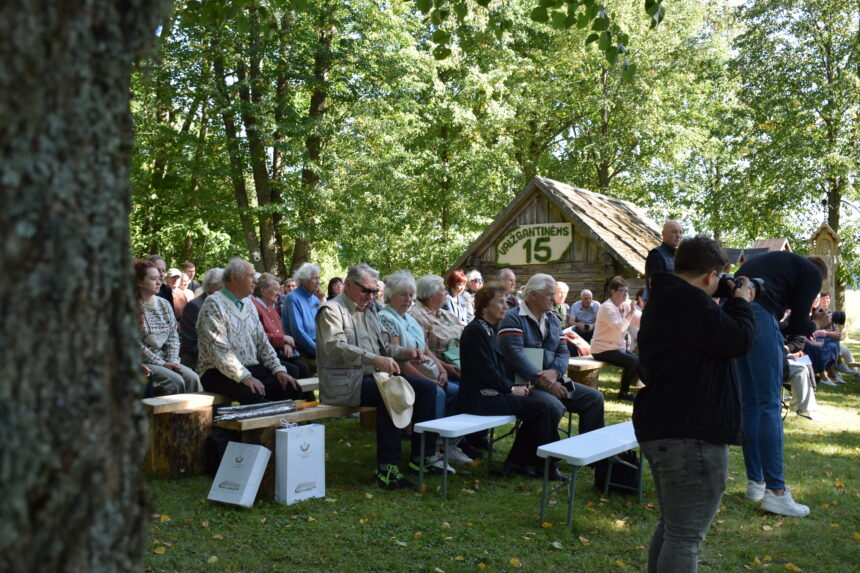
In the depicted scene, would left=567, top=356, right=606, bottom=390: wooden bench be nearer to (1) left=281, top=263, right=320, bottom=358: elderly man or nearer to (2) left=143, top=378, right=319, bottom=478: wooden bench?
(1) left=281, top=263, right=320, bottom=358: elderly man

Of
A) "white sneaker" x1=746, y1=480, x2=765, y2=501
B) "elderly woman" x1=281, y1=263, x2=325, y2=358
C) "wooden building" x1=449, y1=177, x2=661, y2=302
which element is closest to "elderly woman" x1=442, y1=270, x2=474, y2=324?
"elderly woman" x1=281, y1=263, x2=325, y2=358

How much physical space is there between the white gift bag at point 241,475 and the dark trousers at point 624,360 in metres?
6.08

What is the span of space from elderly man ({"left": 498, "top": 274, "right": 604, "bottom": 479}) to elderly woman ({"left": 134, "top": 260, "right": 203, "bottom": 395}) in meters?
2.82

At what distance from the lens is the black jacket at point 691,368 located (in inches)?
125

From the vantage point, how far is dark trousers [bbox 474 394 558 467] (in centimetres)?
606

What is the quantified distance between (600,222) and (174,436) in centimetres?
1258

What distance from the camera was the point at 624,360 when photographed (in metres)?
10.1

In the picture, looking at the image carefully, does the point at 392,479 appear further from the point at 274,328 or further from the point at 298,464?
the point at 274,328

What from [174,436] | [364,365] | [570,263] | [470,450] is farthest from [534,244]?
[174,436]

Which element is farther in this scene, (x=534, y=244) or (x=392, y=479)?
(x=534, y=244)

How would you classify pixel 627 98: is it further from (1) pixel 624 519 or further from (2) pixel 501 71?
(1) pixel 624 519

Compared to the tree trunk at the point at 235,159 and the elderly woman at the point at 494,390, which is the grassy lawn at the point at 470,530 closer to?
the elderly woman at the point at 494,390

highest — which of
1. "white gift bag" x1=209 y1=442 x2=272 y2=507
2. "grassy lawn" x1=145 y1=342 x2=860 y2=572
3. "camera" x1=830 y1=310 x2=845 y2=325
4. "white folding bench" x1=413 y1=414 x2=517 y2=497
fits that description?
"camera" x1=830 y1=310 x2=845 y2=325

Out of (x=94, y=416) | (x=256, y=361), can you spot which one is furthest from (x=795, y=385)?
(x=94, y=416)
